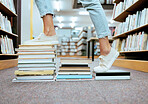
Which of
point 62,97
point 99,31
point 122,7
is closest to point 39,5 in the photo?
point 99,31

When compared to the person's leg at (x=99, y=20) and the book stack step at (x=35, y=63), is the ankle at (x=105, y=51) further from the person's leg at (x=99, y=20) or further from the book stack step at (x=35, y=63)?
the book stack step at (x=35, y=63)

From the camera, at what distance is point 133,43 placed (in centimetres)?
185

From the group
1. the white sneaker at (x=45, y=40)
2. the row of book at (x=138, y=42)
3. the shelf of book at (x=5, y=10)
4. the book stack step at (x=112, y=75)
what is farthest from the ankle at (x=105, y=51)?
the shelf of book at (x=5, y=10)

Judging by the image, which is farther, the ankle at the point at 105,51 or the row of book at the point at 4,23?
the row of book at the point at 4,23

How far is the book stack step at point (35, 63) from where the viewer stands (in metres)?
0.86

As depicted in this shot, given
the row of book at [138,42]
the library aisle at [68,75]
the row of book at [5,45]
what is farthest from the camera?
the row of book at [5,45]

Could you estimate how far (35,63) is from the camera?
0.88 m

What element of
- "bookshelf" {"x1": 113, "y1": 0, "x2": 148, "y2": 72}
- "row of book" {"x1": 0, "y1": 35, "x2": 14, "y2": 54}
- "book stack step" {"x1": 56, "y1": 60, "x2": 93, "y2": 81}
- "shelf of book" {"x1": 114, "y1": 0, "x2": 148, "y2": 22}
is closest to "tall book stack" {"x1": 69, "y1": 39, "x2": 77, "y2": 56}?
"bookshelf" {"x1": 113, "y1": 0, "x2": 148, "y2": 72}

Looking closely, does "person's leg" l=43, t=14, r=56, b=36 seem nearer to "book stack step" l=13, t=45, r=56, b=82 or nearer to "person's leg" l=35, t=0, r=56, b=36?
"person's leg" l=35, t=0, r=56, b=36

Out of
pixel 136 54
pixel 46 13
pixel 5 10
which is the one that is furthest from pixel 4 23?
pixel 136 54

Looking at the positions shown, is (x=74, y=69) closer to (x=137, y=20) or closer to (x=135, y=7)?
(x=137, y=20)

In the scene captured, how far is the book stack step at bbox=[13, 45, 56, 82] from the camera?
862 mm

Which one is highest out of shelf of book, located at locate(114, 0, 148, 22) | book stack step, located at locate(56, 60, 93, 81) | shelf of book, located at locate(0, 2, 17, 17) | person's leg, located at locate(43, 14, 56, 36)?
shelf of book, located at locate(114, 0, 148, 22)

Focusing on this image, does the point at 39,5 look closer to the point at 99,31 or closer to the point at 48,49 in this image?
the point at 48,49
